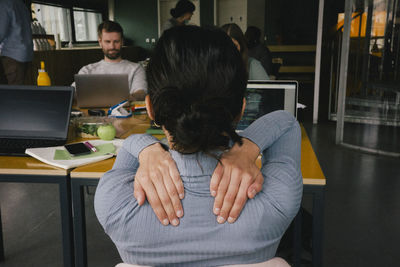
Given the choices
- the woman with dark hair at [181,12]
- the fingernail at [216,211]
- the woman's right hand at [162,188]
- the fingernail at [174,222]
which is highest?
the woman with dark hair at [181,12]

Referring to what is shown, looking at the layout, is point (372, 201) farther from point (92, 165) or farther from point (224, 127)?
point (224, 127)

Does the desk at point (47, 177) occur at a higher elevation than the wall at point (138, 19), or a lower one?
lower

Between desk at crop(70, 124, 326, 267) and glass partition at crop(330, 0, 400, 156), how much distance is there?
9.87 feet

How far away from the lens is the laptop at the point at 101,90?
8.02 ft

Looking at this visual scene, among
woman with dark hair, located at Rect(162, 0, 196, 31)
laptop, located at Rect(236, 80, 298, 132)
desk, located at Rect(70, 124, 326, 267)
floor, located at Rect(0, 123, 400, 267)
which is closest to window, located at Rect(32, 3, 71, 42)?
woman with dark hair, located at Rect(162, 0, 196, 31)

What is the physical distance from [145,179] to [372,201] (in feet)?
8.42

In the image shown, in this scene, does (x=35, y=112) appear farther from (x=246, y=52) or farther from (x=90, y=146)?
(x=246, y=52)

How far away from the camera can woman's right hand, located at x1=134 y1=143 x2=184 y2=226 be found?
69 centimetres

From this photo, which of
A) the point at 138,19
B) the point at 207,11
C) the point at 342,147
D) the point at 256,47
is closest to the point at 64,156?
the point at 256,47

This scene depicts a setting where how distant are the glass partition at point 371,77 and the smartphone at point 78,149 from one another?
347 centimetres

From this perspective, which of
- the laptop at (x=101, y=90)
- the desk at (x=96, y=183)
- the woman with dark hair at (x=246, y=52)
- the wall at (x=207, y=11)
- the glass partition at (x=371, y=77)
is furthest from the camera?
the wall at (x=207, y=11)

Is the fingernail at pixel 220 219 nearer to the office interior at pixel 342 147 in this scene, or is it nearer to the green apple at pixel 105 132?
the green apple at pixel 105 132

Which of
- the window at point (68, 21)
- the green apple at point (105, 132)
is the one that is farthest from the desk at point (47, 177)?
the window at point (68, 21)

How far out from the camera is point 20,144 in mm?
1681
